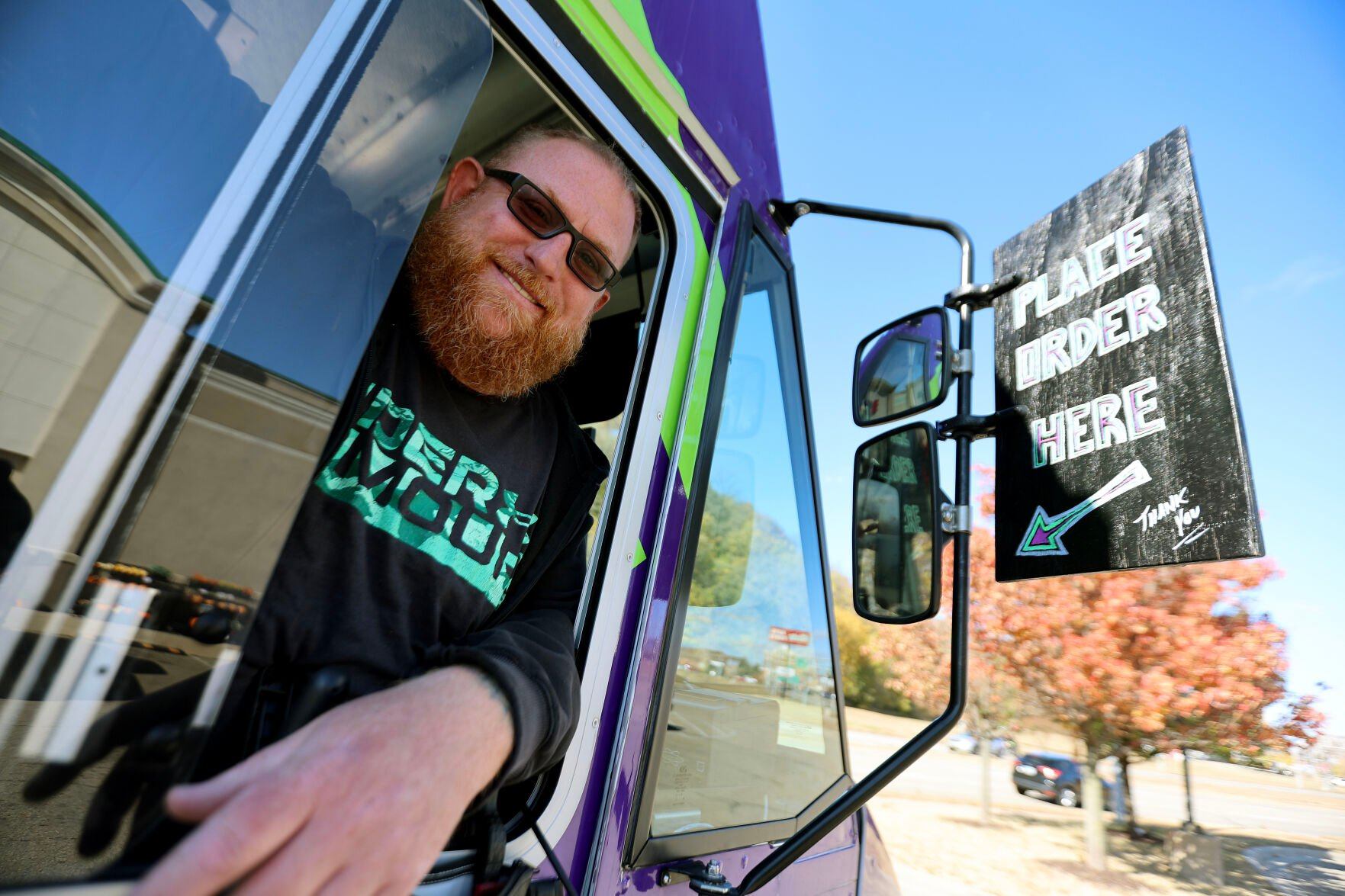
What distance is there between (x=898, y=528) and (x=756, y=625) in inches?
16.3

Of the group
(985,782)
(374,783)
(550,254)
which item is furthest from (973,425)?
(985,782)

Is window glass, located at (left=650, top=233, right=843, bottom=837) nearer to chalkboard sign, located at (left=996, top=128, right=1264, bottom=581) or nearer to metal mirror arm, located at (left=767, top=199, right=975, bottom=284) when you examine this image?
metal mirror arm, located at (left=767, top=199, right=975, bottom=284)

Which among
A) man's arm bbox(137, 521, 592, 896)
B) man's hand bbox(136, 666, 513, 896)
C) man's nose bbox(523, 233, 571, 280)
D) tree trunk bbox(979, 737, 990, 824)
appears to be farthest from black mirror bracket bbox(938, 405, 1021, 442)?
tree trunk bbox(979, 737, 990, 824)

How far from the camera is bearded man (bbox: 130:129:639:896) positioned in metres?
0.54

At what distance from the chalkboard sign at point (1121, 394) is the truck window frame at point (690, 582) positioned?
0.48 meters

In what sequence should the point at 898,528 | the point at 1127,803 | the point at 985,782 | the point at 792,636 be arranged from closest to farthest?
1. the point at 898,528
2. the point at 792,636
3. the point at 1127,803
4. the point at 985,782

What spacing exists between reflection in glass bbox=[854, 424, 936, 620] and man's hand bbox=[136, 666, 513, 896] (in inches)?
40.6

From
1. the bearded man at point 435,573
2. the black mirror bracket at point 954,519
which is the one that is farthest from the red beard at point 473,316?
the black mirror bracket at point 954,519

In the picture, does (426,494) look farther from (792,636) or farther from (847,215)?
(847,215)

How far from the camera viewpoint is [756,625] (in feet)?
5.37

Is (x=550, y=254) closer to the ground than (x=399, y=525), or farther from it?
farther from it

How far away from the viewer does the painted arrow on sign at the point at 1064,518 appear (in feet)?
4.44

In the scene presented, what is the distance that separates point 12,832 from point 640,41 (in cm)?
138

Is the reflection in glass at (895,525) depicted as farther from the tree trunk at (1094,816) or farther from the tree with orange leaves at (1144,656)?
the tree trunk at (1094,816)
